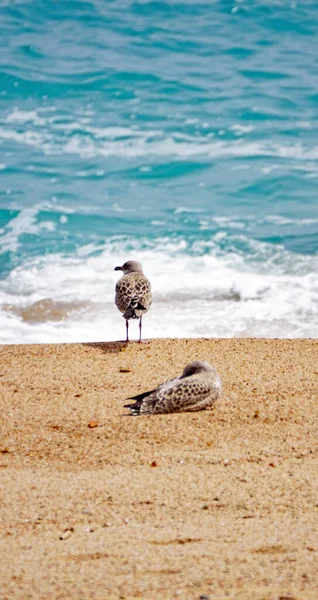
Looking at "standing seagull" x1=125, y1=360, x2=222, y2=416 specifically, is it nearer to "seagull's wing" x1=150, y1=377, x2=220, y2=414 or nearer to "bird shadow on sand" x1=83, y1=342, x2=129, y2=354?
"seagull's wing" x1=150, y1=377, x2=220, y2=414

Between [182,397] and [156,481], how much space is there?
117cm

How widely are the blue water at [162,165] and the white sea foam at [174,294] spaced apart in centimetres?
3

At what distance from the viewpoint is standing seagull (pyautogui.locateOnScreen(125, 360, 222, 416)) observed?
22.2 feet

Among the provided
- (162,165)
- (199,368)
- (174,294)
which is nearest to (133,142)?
(162,165)

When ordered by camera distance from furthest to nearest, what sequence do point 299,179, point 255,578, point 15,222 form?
1. point 299,179
2. point 15,222
3. point 255,578

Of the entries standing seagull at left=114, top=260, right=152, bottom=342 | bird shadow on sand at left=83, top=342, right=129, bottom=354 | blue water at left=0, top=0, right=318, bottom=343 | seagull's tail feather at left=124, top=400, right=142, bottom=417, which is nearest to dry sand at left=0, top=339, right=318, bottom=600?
seagull's tail feather at left=124, top=400, right=142, bottom=417

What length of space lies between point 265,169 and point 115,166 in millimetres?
2823

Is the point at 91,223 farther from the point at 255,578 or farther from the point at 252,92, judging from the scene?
the point at 255,578

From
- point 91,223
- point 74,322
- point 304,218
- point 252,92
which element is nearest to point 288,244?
point 304,218

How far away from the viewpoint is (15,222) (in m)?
15.5

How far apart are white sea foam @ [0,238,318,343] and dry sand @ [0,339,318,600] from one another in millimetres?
2252

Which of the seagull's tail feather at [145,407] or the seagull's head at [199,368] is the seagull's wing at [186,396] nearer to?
the seagull's tail feather at [145,407]

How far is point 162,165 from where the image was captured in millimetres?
18141

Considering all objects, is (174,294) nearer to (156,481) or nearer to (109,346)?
(109,346)
